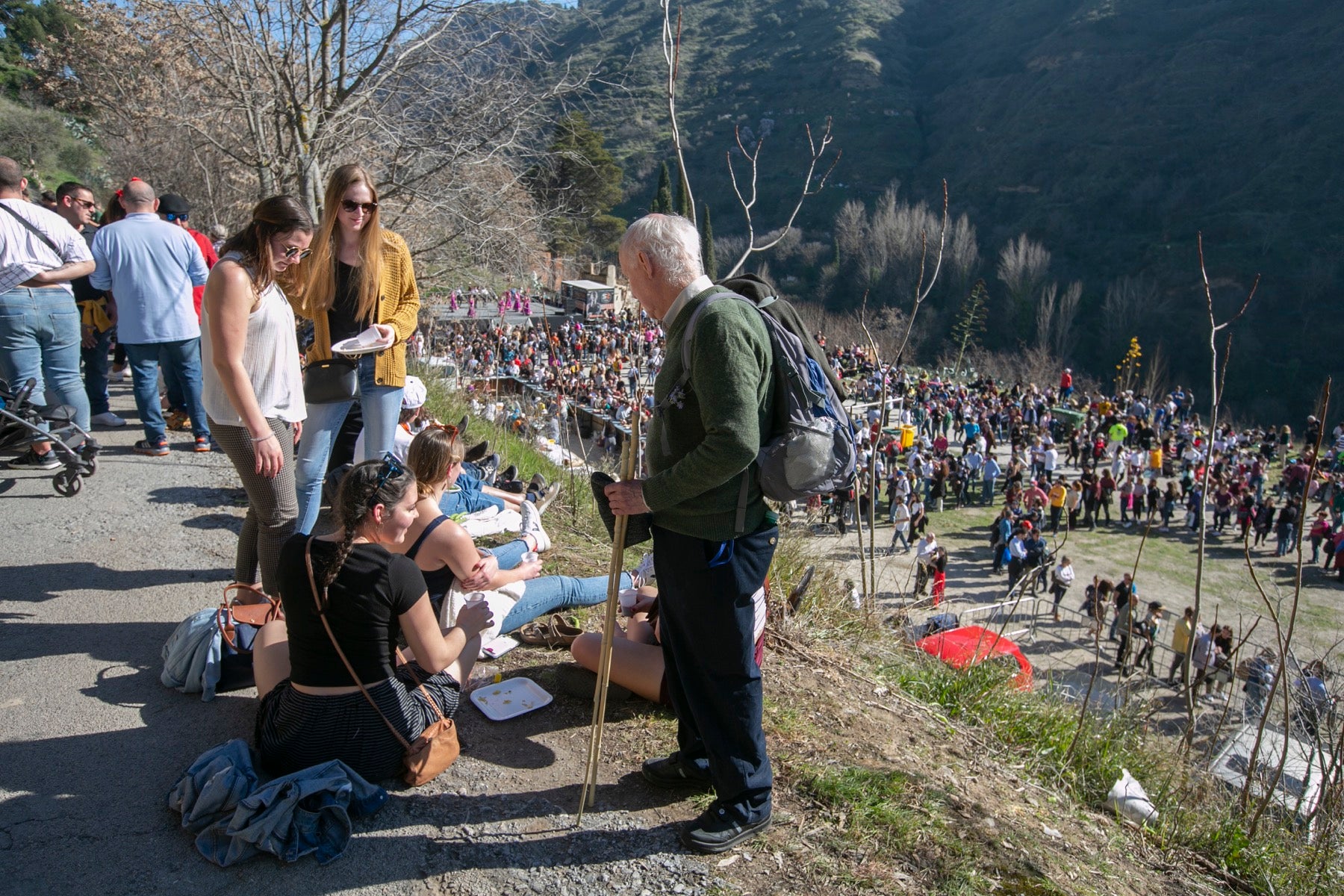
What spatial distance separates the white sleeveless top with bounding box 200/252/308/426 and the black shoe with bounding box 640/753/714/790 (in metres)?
1.72

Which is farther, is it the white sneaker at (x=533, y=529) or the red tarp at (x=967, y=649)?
the white sneaker at (x=533, y=529)

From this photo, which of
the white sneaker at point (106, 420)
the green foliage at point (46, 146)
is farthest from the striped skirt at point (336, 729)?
the green foliage at point (46, 146)

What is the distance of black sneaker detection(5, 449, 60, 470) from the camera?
4621mm

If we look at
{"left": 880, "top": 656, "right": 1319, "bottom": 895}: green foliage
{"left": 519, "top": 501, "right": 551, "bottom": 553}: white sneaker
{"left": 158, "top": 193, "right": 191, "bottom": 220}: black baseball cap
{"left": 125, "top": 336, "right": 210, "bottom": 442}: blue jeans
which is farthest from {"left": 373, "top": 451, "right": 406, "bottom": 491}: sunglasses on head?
{"left": 158, "top": 193, "right": 191, "bottom": 220}: black baseball cap

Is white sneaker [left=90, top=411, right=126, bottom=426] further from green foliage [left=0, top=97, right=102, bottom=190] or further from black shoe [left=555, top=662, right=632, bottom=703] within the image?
green foliage [left=0, top=97, right=102, bottom=190]

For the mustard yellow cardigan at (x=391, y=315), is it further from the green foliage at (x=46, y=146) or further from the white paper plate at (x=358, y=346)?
the green foliage at (x=46, y=146)

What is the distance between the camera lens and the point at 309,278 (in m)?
3.22

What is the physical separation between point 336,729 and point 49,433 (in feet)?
10.6

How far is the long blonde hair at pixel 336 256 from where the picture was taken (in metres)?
3.13

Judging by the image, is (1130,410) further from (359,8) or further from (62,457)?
(62,457)

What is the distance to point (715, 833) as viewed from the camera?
2203 millimetres

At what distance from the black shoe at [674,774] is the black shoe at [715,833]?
172mm

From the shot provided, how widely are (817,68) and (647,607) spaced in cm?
10658

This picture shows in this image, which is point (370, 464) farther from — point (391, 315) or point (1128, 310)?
point (1128, 310)
